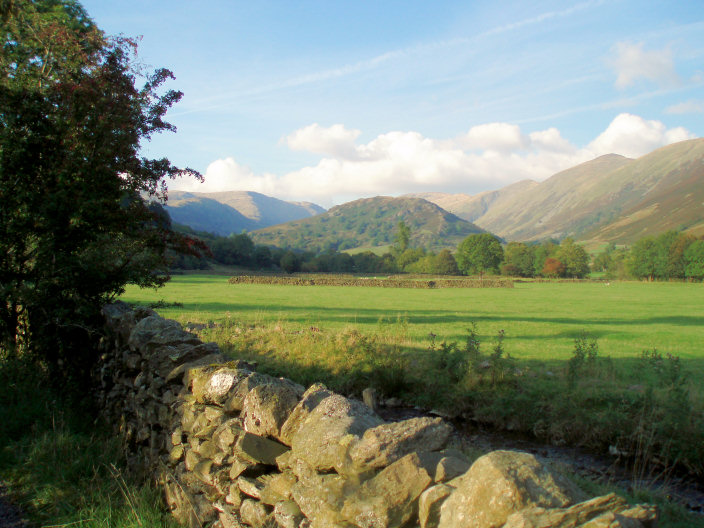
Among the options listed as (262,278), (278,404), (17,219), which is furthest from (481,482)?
(262,278)

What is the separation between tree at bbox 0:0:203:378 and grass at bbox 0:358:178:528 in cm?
132

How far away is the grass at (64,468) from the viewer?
15.6ft

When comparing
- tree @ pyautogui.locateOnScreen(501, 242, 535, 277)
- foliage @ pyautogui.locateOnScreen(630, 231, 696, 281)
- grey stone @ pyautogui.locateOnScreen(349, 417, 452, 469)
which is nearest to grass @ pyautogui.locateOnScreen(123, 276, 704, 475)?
grey stone @ pyautogui.locateOnScreen(349, 417, 452, 469)

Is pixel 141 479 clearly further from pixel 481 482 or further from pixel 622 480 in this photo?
pixel 622 480

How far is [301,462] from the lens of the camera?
382 cm

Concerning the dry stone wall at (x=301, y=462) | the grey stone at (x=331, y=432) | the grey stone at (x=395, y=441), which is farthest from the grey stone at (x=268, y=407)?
the grey stone at (x=395, y=441)

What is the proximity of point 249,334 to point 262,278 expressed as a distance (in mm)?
58705

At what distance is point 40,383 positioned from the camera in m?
8.19

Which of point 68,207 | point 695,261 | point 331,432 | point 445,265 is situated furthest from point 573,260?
point 331,432

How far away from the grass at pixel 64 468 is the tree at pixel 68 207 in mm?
1320

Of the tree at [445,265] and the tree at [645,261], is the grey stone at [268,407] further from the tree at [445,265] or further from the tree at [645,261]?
the tree at [445,265]

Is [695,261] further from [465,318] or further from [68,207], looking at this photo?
[68,207]

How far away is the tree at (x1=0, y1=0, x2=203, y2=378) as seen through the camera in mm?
8422

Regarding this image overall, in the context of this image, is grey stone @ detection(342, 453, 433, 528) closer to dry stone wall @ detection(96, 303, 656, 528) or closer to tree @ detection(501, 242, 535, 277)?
dry stone wall @ detection(96, 303, 656, 528)
